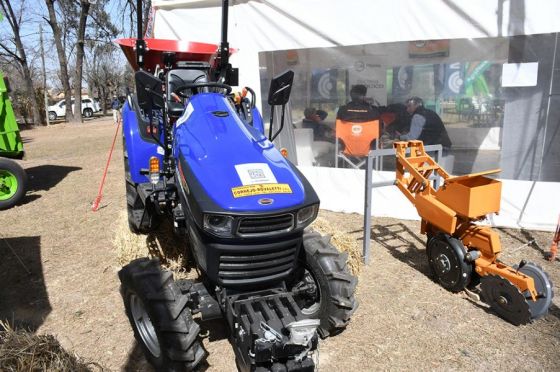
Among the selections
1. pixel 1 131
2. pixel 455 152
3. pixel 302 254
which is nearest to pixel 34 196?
pixel 1 131

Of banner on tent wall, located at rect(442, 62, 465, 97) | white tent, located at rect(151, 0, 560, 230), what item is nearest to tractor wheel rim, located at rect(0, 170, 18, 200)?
white tent, located at rect(151, 0, 560, 230)

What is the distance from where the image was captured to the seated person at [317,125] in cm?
618

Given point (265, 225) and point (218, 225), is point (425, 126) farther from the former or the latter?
point (218, 225)

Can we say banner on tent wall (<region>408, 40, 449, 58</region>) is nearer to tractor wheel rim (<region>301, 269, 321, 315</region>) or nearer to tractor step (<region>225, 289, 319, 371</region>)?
tractor wheel rim (<region>301, 269, 321, 315</region>)

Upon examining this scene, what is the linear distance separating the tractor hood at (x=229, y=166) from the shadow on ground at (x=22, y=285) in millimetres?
1891

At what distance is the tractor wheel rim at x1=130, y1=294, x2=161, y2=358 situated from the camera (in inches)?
108

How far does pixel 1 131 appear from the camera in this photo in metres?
6.71

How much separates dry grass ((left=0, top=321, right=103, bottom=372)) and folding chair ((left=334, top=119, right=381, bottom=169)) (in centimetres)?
450

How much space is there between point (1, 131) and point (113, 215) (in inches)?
97.6

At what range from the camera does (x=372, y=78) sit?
576 centimetres

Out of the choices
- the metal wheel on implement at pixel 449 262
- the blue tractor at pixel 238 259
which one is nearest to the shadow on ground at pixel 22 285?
the blue tractor at pixel 238 259

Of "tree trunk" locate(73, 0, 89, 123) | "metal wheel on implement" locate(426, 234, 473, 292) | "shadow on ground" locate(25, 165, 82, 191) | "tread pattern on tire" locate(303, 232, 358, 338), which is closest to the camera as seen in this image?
"tread pattern on tire" locate(303, 232, 358, 338)

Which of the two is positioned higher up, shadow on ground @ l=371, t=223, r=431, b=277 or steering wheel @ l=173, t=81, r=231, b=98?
steering wheel @ l=173, t=81, r=231, b=98

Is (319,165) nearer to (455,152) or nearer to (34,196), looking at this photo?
(455,152)
